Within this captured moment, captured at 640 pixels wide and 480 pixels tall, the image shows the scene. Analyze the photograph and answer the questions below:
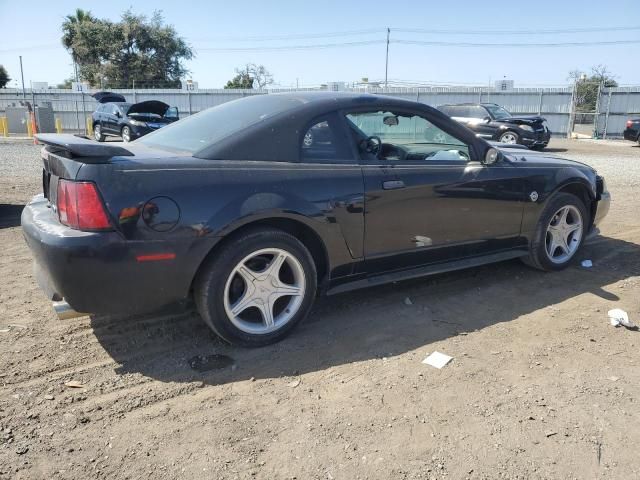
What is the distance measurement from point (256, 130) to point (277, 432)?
1815mm

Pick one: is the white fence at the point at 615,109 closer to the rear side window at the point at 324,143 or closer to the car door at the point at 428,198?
the car door at the point at 428,198

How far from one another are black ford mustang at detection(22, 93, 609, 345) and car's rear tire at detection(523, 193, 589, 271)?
0.04 m

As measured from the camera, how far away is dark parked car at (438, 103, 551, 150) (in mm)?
17594

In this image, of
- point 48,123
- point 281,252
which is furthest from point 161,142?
point 48,123

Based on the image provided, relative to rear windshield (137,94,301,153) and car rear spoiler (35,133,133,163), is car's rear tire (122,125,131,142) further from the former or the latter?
car rear spoiler (35,133,133,163)

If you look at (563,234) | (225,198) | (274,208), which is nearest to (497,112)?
(563,234)

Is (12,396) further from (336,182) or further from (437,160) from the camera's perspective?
(437,160)

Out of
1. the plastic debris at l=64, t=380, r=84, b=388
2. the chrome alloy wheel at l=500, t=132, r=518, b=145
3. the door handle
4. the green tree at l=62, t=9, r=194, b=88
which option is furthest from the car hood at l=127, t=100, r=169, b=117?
the green tree at l=62, t=9, r=194, b=88

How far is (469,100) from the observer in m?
27.2

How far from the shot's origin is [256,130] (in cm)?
336

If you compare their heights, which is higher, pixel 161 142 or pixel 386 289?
pixel 161 142

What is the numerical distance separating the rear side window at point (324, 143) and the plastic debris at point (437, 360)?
1.39 metres

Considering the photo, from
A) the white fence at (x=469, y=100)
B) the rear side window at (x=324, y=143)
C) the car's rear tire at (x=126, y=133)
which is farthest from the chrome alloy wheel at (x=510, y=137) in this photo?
the rear side window at (x=324, y=143)

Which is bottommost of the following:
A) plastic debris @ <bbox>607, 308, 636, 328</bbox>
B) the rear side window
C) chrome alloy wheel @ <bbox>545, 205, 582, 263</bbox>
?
plastic debris @ <bbox>607, 308, 636, 328</bbox>
